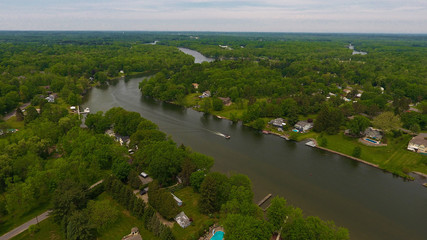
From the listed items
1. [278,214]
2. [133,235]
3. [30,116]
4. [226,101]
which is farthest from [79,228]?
[226,101]

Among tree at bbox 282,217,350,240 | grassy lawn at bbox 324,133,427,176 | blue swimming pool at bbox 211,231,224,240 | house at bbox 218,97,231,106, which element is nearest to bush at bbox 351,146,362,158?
grassy lawn at bbox 324,133,427,176

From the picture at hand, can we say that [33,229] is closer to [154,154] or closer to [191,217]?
[154,154]

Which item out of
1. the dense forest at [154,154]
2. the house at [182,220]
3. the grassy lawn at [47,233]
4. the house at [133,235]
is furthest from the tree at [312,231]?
the grassy lawn at [47,233]

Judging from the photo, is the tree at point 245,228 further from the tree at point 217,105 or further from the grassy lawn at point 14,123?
the grassy lawn at point 14,123

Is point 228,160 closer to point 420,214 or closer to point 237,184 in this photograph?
point 237,184

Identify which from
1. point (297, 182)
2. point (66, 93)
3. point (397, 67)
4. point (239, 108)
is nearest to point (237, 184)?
point (297, 182)

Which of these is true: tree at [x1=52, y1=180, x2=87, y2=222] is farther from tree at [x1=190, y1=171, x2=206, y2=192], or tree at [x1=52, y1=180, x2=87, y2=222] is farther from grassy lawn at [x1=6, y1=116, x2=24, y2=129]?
grassy lawn at [x1=6, y1=116, x2=24, y2=129]
